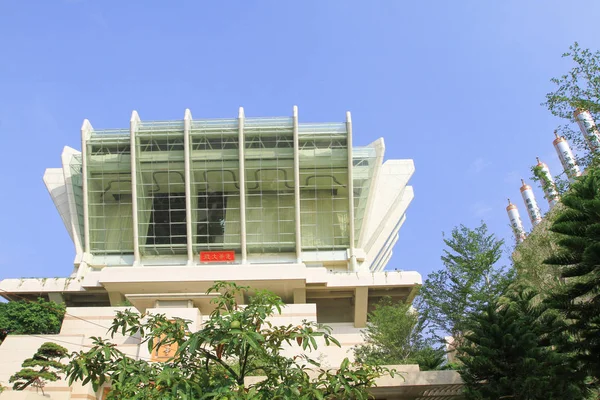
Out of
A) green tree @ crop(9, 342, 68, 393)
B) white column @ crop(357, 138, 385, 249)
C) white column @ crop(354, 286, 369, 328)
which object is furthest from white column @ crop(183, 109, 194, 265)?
green tree @ crop(9, 342, 68, 393)

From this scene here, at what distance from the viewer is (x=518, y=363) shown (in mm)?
15391

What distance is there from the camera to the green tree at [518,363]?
14.5 meters

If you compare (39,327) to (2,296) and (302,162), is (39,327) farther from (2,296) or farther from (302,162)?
(302,162)

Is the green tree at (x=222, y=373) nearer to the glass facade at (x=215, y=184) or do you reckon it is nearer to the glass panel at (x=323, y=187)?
the glass facade at (x=215, y=184)

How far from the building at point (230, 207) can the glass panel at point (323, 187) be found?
9cm

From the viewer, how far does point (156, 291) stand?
1476 inches

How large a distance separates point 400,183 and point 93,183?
89.1ft

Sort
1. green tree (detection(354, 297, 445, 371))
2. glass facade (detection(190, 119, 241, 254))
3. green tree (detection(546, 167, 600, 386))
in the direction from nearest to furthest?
green tree (detection(546, 167, 600, 386)) → green tree (detection(354, 297, 445, 371)) → glass facade (detection(190, 119, 241, 254))

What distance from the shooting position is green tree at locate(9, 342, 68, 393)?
22.9 m

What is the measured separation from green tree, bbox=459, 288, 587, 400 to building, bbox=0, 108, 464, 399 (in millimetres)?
23060

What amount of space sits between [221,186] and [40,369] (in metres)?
21.4

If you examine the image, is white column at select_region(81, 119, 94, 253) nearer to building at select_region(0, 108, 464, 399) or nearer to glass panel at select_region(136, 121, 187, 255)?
building at select_region(0, 108, 464, 399)

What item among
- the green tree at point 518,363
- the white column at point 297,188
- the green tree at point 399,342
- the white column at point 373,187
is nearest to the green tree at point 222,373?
the green tree at point 518,363

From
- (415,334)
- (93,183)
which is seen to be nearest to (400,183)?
(415,334)
